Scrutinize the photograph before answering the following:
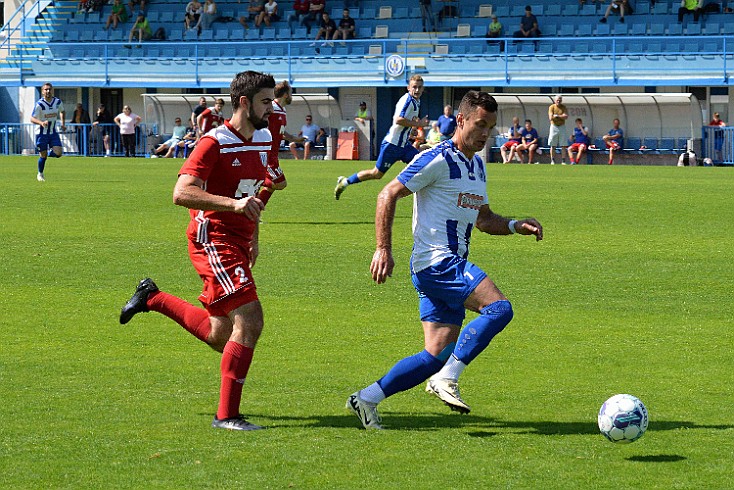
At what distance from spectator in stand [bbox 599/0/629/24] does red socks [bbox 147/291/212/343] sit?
122 ft

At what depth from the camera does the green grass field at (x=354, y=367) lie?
545 cm

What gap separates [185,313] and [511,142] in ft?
110

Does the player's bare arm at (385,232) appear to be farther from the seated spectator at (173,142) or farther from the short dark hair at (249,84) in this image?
the seated spectator at (173,142)

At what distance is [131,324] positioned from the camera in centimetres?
935

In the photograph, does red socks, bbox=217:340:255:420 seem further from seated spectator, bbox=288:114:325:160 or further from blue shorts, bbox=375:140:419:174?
seated spectator, bbox=288:114:325:160

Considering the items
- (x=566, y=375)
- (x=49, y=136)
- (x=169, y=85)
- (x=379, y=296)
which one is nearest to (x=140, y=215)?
(x=379, y=296)

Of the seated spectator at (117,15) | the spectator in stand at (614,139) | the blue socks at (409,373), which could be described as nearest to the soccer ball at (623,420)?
the blue socks at (409,373)

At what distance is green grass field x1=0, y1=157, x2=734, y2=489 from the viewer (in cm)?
545

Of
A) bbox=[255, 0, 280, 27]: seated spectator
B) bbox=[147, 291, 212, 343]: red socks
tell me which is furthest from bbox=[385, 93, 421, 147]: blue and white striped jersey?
bbox=[255, 0, 280, 27]: seated spectator

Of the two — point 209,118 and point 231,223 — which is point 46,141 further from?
point 231,223

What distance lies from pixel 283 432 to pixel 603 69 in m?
35.1

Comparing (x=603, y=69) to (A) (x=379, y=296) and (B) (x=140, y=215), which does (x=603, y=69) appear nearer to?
(B) (x=140, y=215)

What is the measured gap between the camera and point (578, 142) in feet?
127

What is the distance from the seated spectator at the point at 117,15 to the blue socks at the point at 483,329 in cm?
4560
